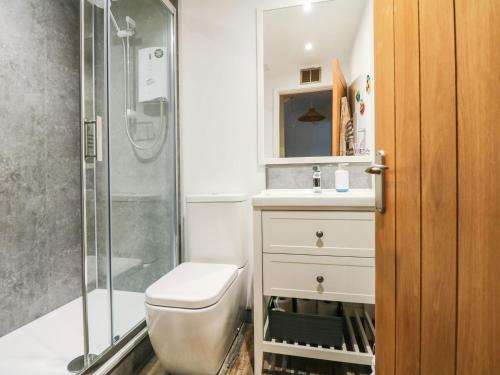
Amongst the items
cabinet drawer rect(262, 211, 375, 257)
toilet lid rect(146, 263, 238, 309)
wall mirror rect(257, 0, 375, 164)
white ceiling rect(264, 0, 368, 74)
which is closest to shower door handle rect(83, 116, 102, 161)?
toilet lid rect(146, 263, 238, 309)

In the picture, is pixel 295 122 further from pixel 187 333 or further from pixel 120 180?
pixel 187 333

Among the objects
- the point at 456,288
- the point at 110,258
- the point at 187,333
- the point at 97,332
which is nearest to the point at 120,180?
the point at 110,258

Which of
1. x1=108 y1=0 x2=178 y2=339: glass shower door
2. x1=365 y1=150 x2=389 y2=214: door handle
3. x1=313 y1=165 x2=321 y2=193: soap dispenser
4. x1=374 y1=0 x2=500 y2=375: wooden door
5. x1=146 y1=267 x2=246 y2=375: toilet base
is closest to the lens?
A: x1=374 y1=0 x2=500 y2=375: wooden door

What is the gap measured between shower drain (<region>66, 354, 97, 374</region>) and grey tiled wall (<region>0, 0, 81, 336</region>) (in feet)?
1.80

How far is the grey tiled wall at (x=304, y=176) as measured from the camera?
5.11 feet

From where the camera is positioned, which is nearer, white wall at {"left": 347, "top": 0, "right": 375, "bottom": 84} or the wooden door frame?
the wooden door frame

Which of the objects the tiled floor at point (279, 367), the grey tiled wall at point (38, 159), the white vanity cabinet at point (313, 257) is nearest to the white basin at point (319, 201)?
the white vanity cabinet at point (313, 257)

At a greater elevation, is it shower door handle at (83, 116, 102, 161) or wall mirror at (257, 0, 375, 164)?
wall mirror at (257, 0, 375, 164)

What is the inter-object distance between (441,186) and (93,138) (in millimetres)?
1215

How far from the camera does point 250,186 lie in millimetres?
1722

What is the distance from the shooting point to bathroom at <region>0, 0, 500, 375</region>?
511mm

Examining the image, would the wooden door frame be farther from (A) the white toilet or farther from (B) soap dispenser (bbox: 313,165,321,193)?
(B) soap dispenser (bbox: 313,165,321,193)

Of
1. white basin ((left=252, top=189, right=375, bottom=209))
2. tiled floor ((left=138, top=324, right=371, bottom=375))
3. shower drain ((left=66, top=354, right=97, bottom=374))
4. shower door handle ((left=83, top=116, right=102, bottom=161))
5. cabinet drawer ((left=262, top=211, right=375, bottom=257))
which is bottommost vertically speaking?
tiled floor ((left=138, top=324, right=371, bottom=375))

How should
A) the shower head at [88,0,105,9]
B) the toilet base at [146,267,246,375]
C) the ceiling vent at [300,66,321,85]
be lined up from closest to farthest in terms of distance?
the toilet base at [146,267,246,375]
the shower head at [88,0,105,9]
the ceiling vent at [300,66,321,85]
